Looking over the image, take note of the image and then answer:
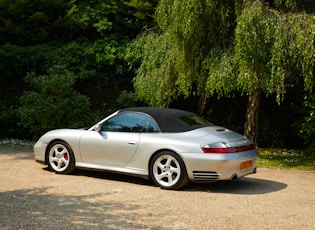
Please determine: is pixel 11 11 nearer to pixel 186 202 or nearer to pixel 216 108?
pixel 216 108

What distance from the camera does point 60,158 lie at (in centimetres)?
899

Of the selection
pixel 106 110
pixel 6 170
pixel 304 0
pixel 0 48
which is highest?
pixel 304 0

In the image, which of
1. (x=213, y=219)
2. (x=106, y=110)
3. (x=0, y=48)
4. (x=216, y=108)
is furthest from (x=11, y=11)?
(x=213, y=219)

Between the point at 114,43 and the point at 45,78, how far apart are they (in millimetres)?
3734

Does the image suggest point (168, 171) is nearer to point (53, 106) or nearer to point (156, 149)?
point (156, 149)

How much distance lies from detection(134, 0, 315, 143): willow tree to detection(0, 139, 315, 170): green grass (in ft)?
3.30

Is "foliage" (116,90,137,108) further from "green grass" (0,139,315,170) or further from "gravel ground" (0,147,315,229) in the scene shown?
"gravel ground" (0,147,315,229)

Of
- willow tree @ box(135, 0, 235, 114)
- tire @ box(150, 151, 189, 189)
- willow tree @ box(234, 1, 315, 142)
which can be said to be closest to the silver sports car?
tire @ box(150, 151, 189, 189)

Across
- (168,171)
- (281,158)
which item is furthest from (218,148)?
(281,158)

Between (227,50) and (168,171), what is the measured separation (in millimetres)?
5183

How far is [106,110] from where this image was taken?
1571 centimetres

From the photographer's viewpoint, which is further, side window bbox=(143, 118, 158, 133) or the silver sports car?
side window bbox=(143, 118, 158, 133)

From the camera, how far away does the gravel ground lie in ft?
19.0

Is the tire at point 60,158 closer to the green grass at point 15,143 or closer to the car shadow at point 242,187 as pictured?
the car shadow at point 242,187
